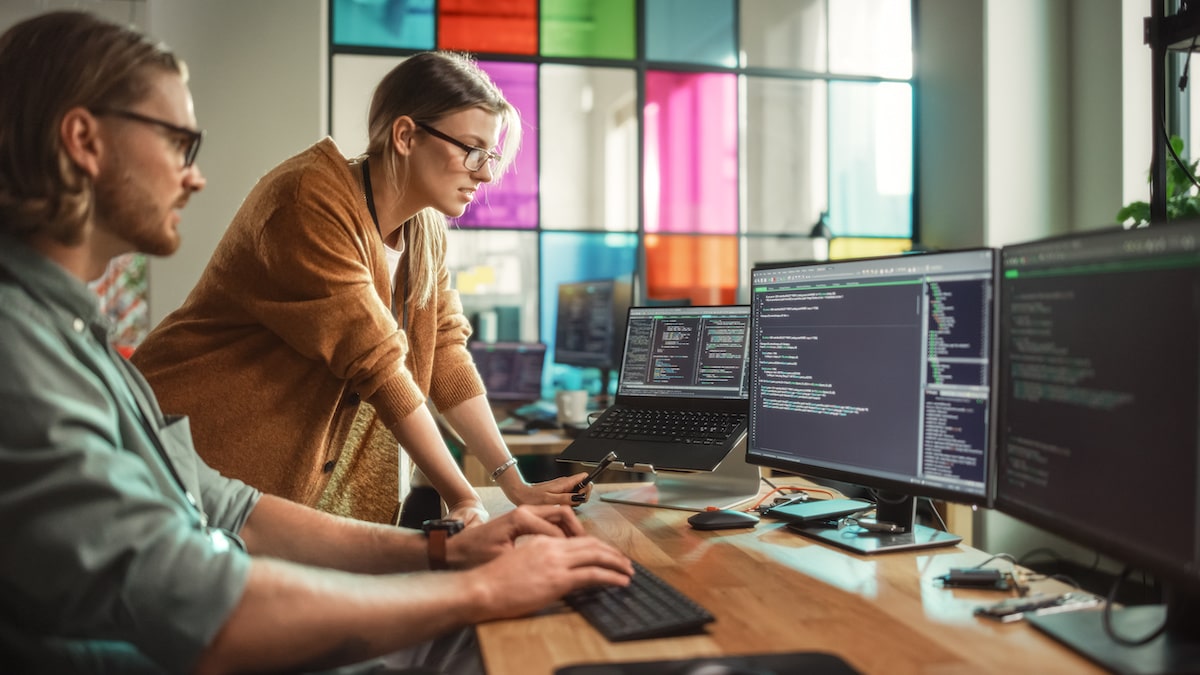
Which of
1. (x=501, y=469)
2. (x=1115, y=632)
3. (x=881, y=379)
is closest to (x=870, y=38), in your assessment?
(x=501, y=469)

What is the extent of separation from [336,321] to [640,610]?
82 centimetres

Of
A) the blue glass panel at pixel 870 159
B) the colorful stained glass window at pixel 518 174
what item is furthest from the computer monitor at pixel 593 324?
the blue glass panel at pixel 870 159

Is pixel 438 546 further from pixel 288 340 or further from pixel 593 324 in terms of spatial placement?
pixel 593 324

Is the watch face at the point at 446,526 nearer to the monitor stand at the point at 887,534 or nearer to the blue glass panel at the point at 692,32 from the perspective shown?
the monitor stand at the point at 887,534

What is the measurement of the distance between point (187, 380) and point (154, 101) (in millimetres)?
789

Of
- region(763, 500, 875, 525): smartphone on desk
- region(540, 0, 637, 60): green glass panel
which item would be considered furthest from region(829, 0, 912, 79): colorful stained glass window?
region(763, 500, 875, 525): smartphone on desk

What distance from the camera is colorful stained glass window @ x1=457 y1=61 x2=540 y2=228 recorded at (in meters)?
4.86

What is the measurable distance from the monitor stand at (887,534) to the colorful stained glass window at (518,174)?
354 cm

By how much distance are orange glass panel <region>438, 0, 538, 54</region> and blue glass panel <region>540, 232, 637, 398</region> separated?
3.33 ft

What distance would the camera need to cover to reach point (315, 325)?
5.33 ft

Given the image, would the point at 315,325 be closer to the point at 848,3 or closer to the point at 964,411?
the point at 964,411

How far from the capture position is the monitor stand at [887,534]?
1.42 meters

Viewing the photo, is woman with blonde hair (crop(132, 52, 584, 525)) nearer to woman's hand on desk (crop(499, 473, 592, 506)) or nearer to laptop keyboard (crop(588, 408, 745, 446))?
woman's hand on desk (crop(499, 473, 592, 506))

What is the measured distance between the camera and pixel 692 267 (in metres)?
5.10
